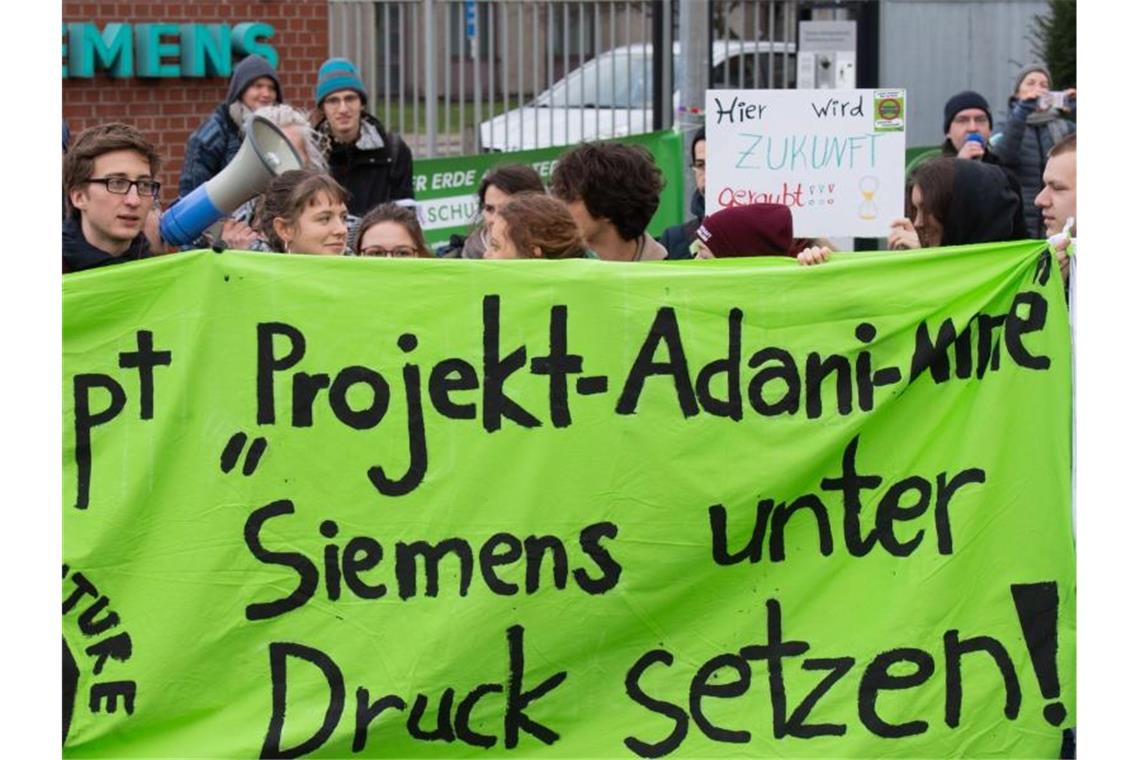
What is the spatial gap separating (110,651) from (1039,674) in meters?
2.17

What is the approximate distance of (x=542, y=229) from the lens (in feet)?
18.5

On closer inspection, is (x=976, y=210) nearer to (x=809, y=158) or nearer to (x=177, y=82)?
(x=809, y=158)

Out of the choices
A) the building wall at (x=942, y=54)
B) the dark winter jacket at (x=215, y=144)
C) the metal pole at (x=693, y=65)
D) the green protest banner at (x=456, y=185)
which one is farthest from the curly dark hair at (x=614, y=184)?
the building wall at (x=942, y=54)

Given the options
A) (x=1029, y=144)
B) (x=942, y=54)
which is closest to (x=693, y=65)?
(x=1029, y=144)

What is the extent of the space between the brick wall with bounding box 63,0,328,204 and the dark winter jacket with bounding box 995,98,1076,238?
497 cm

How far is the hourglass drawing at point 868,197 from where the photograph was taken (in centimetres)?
716

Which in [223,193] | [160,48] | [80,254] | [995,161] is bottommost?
[80,254]

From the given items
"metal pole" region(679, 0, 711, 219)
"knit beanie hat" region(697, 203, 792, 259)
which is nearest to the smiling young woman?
"knit beanie hat" region(697, 203, 792, 259)

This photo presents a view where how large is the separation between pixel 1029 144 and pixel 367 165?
11.0ft

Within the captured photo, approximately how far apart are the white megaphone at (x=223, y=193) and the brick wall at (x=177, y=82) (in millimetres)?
5650

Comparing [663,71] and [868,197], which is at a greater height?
[663,71]

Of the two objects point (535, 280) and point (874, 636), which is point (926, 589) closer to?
point (874, 636)

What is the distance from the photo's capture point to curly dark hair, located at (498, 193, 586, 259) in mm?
5629

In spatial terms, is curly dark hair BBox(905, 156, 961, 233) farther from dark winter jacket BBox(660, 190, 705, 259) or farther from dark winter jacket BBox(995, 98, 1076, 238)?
dark winter jacket BBox(995, 98, 1076, 238)
